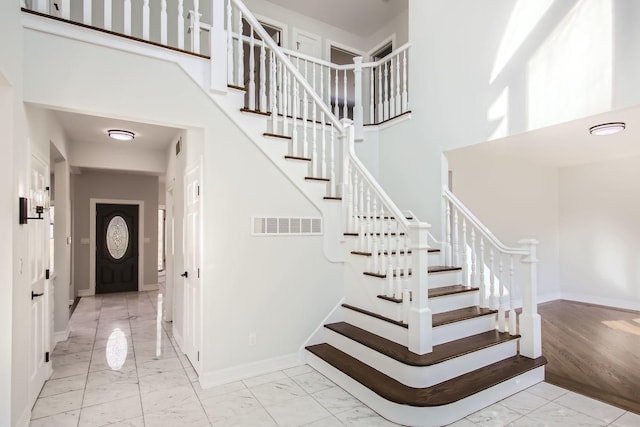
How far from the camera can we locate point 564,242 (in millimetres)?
6344

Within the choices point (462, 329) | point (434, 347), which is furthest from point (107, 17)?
point (462, 329)

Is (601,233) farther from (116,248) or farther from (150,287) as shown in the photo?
(116,248)

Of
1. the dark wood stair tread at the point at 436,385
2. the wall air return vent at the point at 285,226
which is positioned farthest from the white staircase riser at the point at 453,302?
the wall air return vent at the point at 285,226

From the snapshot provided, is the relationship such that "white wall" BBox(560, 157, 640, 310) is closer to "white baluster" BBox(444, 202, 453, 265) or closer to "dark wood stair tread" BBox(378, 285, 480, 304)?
"white baluster" BBox(444, 202, 453, 265)

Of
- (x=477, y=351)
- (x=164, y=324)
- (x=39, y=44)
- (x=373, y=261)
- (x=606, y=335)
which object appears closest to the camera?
(x=39, y=44)

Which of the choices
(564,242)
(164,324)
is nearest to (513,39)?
(564,242)

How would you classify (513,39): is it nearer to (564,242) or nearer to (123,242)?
(564,242)

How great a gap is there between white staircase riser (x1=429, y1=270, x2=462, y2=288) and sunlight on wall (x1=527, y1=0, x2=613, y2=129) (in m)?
1.69

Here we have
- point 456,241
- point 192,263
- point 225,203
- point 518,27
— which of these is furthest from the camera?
point 456,241

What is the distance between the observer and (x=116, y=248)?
748 centimetres

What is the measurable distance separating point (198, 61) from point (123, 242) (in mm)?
5935

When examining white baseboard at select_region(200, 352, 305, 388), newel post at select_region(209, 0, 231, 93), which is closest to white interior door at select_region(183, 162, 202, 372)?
white baseboard at select_region(200, 352, 305, 388)

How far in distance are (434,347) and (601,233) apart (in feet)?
16.2

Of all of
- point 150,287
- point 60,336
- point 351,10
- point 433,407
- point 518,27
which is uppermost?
point 351,10
